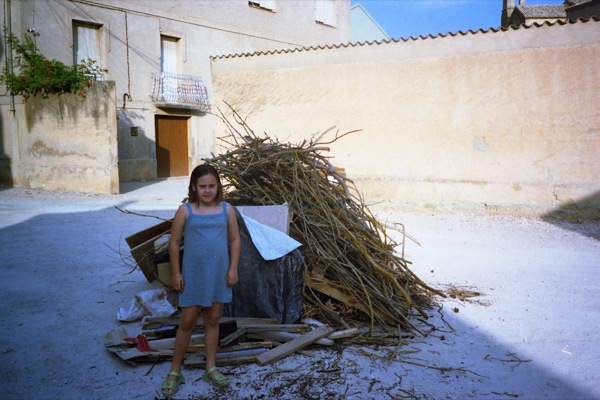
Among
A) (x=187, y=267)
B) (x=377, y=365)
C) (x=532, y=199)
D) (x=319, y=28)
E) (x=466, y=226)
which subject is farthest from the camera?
(x=319, y=28)

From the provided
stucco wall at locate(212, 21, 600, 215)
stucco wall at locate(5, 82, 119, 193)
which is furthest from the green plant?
stucco wall at locate(212, 21, 600, 215)

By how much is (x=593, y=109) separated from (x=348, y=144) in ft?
15.2

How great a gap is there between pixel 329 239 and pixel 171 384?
1.78 meters

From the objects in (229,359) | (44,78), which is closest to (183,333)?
(229,359)

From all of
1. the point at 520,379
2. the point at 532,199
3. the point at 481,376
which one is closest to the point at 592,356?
the point at 520,379

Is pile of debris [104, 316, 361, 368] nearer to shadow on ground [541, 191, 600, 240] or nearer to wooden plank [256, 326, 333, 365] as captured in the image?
wooden plank [256, 326, 333, 365]

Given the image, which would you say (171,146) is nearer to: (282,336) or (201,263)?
(282,336)

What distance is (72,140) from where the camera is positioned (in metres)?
11.4

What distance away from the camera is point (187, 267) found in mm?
2799

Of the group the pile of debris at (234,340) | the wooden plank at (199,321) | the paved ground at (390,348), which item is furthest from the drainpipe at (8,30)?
the pile of debris at (234,340)

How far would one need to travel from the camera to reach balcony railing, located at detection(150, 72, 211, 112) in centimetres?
1642

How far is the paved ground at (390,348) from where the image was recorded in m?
2.79

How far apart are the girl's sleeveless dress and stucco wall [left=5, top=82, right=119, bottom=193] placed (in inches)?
367

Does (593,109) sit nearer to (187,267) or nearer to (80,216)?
(187,267)
